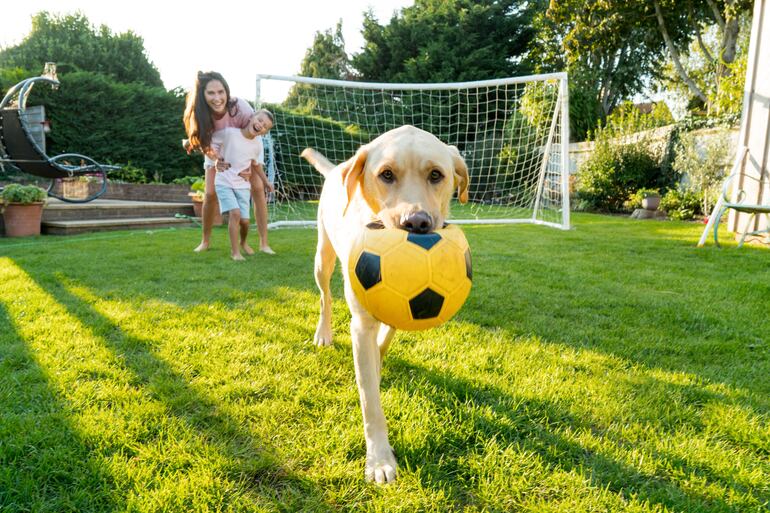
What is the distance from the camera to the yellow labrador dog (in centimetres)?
204

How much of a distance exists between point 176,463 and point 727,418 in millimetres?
2560

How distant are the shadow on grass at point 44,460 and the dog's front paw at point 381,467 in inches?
36.0

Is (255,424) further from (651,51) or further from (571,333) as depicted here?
(651,51)

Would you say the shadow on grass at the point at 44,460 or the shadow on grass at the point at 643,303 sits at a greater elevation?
the shadow on grass at the point at 643,303

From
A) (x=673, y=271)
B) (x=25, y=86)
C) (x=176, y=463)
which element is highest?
(x=25, y=86)

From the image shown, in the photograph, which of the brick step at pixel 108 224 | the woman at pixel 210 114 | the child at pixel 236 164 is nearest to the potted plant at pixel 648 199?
the child at pixel 236 164

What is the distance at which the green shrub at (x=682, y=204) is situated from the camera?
517 inches

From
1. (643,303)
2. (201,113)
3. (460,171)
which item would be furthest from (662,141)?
(460,171)

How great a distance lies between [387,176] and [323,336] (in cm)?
142

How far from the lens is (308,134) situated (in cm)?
1677

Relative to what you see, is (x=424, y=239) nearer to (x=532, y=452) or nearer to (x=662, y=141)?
(x=532, y=452)

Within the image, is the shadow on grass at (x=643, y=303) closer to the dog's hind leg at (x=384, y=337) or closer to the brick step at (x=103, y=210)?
the dog's hind leg at (x=384, y=337)

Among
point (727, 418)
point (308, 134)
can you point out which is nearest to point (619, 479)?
point (727, 418)

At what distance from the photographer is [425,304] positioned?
188 centimetres
